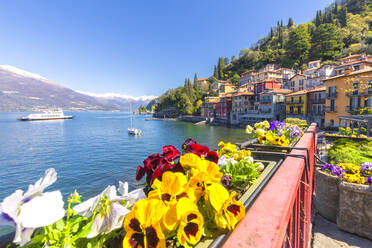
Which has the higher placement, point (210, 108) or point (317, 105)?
point (210, 108)

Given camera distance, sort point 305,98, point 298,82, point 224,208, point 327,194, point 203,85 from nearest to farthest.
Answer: point 224,208 < point 327,194 < point 305,98 < point 298,82 < point 203,85

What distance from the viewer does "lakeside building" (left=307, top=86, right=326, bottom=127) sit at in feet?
103

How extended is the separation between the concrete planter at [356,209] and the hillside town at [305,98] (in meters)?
17.9

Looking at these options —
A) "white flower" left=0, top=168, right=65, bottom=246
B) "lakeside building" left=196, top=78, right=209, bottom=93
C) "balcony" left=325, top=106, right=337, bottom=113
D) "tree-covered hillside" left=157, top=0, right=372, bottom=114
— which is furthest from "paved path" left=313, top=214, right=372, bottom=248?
"lakeside building" left=196, top=78, right=209, bottom=93

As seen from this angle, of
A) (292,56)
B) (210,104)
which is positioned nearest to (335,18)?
(292,56)

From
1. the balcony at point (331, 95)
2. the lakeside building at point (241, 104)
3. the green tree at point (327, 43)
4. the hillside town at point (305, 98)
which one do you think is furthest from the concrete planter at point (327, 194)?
the green tree at point (327, 43)

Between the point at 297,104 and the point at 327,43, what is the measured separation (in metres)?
35.5

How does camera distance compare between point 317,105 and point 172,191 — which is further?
point 317,105

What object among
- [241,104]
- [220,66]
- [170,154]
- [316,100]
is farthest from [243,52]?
[170,154]

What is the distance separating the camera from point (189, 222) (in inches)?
29.3

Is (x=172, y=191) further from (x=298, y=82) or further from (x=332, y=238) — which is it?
(x=298, y=82)

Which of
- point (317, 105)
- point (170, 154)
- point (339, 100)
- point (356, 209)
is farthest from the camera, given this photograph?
point (317, 105)

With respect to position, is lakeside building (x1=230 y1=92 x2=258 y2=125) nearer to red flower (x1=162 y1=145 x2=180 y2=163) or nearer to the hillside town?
the hillside town

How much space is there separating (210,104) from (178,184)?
64.2 meters
